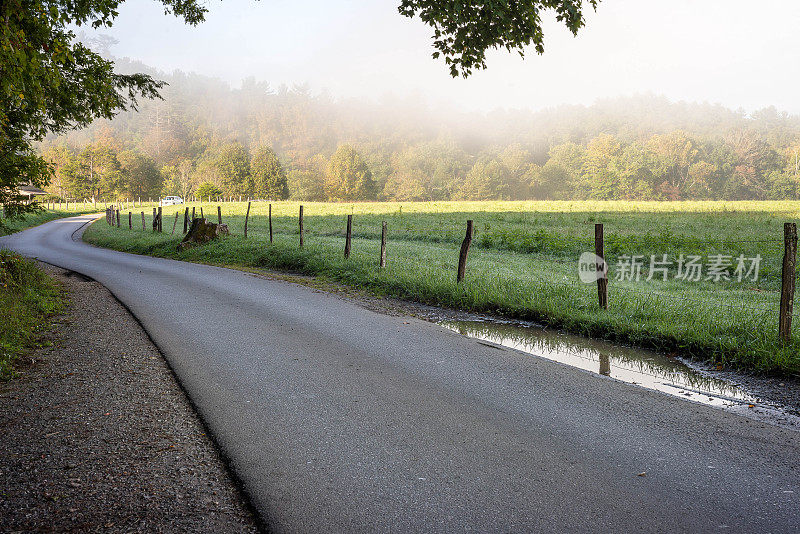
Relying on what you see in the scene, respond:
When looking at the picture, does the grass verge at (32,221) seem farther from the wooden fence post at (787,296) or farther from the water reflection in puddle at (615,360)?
the wooden fence post at (787,296)

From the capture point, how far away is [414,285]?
11.4 m

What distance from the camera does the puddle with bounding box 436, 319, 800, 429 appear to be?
5.12 metres

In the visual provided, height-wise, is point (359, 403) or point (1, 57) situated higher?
point (1, 57)

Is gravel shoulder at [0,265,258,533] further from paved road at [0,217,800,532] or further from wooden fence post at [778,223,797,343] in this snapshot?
wooden fence post at [778,223,797,343]

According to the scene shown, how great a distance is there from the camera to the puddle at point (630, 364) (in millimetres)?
5125

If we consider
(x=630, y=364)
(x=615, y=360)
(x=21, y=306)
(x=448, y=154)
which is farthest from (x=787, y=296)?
(x=448, y=154)

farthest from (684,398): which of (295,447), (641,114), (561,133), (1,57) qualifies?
(641,114)

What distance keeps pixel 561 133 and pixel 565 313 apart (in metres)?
148

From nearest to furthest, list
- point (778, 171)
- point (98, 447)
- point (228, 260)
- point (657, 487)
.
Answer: point (657, 487) < point (98, 447) < point (228, 260) < point (778, 171)

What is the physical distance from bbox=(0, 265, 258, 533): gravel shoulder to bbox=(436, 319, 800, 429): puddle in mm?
4559

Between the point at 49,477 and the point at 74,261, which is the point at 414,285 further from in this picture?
the point at 74,261

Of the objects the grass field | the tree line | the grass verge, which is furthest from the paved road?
the tree line

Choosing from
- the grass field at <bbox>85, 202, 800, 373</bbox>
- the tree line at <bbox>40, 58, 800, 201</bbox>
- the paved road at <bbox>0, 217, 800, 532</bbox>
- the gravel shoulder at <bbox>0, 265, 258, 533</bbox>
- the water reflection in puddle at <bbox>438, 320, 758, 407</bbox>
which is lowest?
the water reflection in puddle at <bbox>438, 320, 758, 407</bbox>

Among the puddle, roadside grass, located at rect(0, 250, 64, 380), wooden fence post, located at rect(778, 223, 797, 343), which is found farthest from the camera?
wooden fence post, located at rect(778, 223, 797, 343)
